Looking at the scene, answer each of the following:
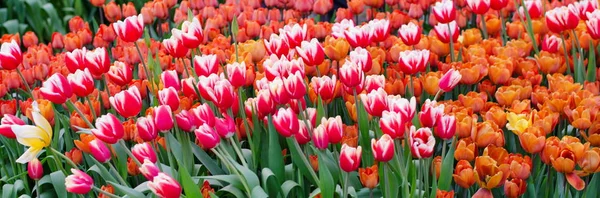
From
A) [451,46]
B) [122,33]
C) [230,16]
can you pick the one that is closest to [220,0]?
[230,16]

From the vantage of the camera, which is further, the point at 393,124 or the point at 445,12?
the point at 445,12

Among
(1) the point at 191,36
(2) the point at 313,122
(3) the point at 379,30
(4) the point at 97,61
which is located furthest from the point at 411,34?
(4) the point at 97,61

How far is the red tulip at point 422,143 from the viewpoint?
6.07 feet

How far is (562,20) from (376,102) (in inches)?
43.1

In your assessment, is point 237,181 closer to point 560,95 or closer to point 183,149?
point 183,149

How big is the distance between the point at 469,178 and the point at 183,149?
2.39 feet

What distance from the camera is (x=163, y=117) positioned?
1.95m

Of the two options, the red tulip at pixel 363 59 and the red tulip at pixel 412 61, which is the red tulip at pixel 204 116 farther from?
the red tulip at pixel 412 61

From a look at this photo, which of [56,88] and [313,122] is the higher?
[56,88]

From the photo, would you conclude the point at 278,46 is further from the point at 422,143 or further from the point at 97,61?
the point at 422,143

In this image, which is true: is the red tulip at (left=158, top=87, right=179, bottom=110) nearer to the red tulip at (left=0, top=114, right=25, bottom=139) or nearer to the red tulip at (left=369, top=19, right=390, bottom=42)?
the red tulip at (left=0, top=114, right=25, bottom=139)

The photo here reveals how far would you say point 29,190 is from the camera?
250cm

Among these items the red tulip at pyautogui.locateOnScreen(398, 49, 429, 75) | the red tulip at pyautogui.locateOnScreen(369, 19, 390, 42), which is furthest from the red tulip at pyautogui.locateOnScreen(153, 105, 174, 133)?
the red tulip at pyautogui.locateOnScreen(369, 19, 390, 42)

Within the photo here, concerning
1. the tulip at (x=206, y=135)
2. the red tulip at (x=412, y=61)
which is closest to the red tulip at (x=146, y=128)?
the tulip at (x=206, y=135)
